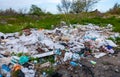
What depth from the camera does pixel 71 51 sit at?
7.60 m

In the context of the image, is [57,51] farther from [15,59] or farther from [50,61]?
[15,59]

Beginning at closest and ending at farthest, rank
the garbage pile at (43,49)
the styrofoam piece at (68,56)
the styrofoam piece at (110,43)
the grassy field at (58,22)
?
the garbage pile at (43,49), the styrofoam piece at (68,56), the styrofoam piece at (110,43), the grassy field at (58,22)

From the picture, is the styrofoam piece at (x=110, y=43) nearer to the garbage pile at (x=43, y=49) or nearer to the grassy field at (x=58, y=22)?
the garbage pile at (x=43, y=49)

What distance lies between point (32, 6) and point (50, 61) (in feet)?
63.8

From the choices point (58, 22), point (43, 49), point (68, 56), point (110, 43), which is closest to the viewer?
point (68, 56)

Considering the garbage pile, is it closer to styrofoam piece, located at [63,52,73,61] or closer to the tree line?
styrofoam piece, located at [63,52,73,61]

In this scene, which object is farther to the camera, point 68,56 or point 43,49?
point 43,49

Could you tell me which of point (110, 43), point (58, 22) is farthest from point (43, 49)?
point (58, 22)

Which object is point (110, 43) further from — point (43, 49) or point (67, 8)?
point (67, 8)

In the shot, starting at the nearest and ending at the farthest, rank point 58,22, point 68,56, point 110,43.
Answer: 1. point 68,56
2. point 110,43
3. point 58,22

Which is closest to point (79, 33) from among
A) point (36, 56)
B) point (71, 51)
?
point (71, 51)

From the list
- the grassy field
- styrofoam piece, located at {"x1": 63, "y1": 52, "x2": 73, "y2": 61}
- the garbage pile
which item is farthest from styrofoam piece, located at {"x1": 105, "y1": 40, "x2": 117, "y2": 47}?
the grassy field

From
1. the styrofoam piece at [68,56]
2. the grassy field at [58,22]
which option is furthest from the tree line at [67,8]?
the styrofoam piece at [68,56]

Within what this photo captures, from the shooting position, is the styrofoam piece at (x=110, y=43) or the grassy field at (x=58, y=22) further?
the grassy field at (x=58, y=22)
